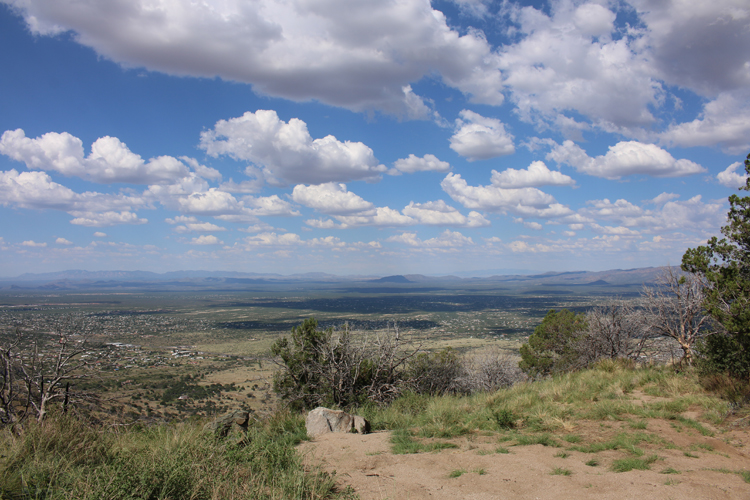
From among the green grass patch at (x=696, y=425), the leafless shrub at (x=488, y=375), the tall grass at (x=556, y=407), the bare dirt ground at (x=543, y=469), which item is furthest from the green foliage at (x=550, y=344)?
the bare dirt ground at (x=543, y=469)

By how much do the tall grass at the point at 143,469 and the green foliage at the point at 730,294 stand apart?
9881 millimetres

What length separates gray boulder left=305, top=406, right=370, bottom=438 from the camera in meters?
8.33

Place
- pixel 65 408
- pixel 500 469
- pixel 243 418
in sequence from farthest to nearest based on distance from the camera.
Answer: pixel 65 408
pixel 243 418
pixel 500 469

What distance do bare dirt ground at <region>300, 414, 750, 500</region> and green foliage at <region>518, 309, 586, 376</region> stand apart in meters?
15.6

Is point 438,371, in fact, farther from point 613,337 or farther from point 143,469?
point 143,469

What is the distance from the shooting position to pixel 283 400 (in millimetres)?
14258

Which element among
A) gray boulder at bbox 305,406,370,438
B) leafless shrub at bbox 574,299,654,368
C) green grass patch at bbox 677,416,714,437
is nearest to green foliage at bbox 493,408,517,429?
gray boulder at bbox 305,406,370,438

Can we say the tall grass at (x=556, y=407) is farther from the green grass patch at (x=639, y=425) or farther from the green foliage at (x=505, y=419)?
the green grass patch at (x=639, y=425)

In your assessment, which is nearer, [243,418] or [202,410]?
[243,418]

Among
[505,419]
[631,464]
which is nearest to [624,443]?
[631,464]

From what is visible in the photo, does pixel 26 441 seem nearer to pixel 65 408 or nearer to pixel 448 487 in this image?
pixel 65 408

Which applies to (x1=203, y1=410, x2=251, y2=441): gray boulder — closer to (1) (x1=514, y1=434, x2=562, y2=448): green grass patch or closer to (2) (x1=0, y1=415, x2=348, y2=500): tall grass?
(2) (x1=0, y1=415, x2=348, y2=500): tall grass

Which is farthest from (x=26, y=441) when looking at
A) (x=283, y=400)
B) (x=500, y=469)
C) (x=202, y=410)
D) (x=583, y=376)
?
(x=202, y=410)

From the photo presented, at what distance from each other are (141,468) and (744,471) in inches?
333
